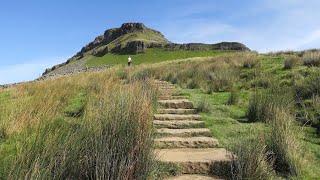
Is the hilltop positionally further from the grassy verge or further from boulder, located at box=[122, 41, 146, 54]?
the grassy verge

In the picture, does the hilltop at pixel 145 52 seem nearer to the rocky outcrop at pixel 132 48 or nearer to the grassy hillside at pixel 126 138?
the rocky outcrop at pixel 132 48

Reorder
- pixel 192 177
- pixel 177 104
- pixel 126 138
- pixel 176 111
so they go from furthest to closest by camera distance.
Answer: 1. pixel 177 104
2. pixel 176 111
3. pixel 192 177
4. pixel 126 138

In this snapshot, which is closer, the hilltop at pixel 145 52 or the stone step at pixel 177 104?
the stone step at pixel 177 104

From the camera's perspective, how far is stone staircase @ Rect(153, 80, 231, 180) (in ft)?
20.5

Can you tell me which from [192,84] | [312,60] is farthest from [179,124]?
[312,60]

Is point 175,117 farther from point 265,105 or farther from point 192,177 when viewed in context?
point 192,177

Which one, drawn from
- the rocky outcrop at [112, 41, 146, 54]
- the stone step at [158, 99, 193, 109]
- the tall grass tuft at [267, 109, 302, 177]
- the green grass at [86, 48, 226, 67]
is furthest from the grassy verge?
the rocky outcrop at [112, 41, 146, 54]

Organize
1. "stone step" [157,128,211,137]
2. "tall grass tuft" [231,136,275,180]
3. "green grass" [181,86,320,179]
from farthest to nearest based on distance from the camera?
1. "stone step" [157,128,211,137]
2. "green grass" [181,86,320,179]
3. "tall grass tuft" [231,136,275,180]

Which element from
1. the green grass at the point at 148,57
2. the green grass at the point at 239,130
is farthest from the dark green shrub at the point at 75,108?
the green grass at the point at 148,57

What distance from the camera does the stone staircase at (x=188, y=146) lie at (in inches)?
245

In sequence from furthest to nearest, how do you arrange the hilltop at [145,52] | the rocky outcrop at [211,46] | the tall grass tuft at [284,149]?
the rocky outcrop at [211,46]
the hilltop at [145,52]
the tall grass tuft at [284,149]

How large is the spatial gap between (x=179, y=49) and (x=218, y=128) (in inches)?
2873

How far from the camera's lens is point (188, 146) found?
7.37m

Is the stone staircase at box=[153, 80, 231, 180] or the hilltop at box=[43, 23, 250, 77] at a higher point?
the hilltop at box=[43, 23, 250, 77]
